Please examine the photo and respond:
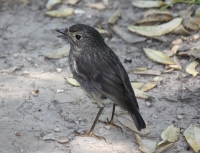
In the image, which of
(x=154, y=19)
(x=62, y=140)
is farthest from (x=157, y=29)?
(x=62, y=140)

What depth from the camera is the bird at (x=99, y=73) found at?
5.77 metres

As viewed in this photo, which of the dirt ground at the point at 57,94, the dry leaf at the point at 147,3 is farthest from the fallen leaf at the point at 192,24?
the dry leaf at the point at 147,3

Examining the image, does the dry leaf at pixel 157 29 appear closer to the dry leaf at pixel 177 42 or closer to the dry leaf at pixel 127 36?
the dry leaf at pixel 127 36

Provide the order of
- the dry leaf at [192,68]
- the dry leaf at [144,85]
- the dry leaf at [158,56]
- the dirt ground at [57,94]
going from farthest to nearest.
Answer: the dry leaf at [158,56] → the dry leaf at [192,68] → the dry leaf at [144,85] → the dirt ground at [57,94]

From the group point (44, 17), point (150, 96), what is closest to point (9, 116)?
point (150, 96)

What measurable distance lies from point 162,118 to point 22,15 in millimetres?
3263

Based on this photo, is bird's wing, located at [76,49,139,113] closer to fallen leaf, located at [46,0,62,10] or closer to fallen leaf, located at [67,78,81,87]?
fallen leaf, located at [67,78,81,87]

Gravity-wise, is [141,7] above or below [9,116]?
above

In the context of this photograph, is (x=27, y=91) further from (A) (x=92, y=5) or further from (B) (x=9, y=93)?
(A) (x=92, y=5)

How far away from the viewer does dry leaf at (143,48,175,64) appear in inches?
285

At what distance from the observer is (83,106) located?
645cm

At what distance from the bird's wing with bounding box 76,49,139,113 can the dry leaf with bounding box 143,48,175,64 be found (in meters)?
1.19

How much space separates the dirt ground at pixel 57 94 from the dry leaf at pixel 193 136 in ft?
0.27

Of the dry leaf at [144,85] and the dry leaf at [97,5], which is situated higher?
the dry leaf at [97,5]
